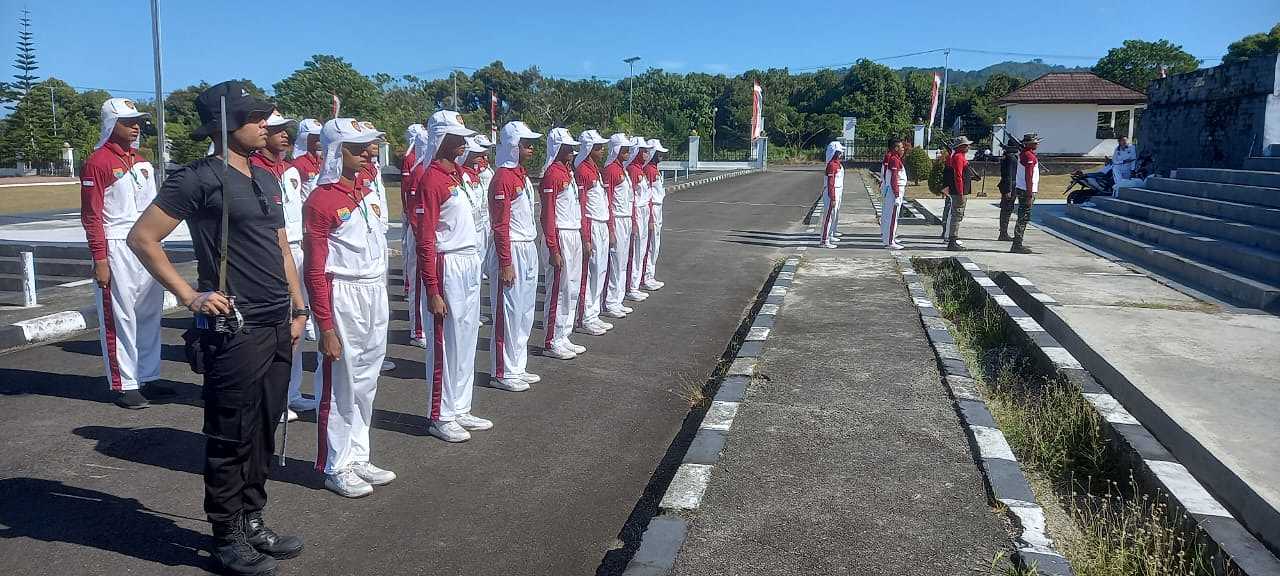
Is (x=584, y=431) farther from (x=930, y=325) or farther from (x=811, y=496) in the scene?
(x=930, y=325)

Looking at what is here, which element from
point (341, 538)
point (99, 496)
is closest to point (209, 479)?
point (341, 538)

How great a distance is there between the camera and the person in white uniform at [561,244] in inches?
264

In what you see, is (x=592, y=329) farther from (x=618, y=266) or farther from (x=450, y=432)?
(x=450, y=432)

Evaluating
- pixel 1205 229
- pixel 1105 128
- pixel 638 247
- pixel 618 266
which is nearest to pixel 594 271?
pixel 618 266

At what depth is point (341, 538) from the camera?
3787 millimetres

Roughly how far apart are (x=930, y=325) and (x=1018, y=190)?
6.97 meters

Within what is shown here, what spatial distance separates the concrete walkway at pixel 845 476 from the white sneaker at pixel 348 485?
170cm

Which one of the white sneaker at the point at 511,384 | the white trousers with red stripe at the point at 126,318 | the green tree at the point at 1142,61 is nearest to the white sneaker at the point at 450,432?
the white sneaker at the point at 511,384

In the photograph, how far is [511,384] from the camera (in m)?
6.15

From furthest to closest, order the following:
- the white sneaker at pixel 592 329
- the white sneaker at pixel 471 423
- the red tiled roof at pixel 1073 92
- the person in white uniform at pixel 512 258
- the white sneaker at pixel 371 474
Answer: the red tiled roof at pixel 1073 92
the white sneaker at pixel 592 329
the person in white uniform at pixel 512 258
the white sneaker at pixel 471 423
the white sneaker at pixel 371 474

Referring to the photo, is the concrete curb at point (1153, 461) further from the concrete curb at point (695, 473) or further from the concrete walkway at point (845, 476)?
the concrete curb at point (695, 473)

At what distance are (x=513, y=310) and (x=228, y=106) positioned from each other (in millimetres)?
2853

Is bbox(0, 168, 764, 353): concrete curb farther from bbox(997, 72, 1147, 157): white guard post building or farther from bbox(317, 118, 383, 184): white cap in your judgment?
bbox(997, 72, 1147, 157): white guard post building

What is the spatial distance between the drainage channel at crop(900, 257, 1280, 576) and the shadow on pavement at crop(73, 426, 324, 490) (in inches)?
143
